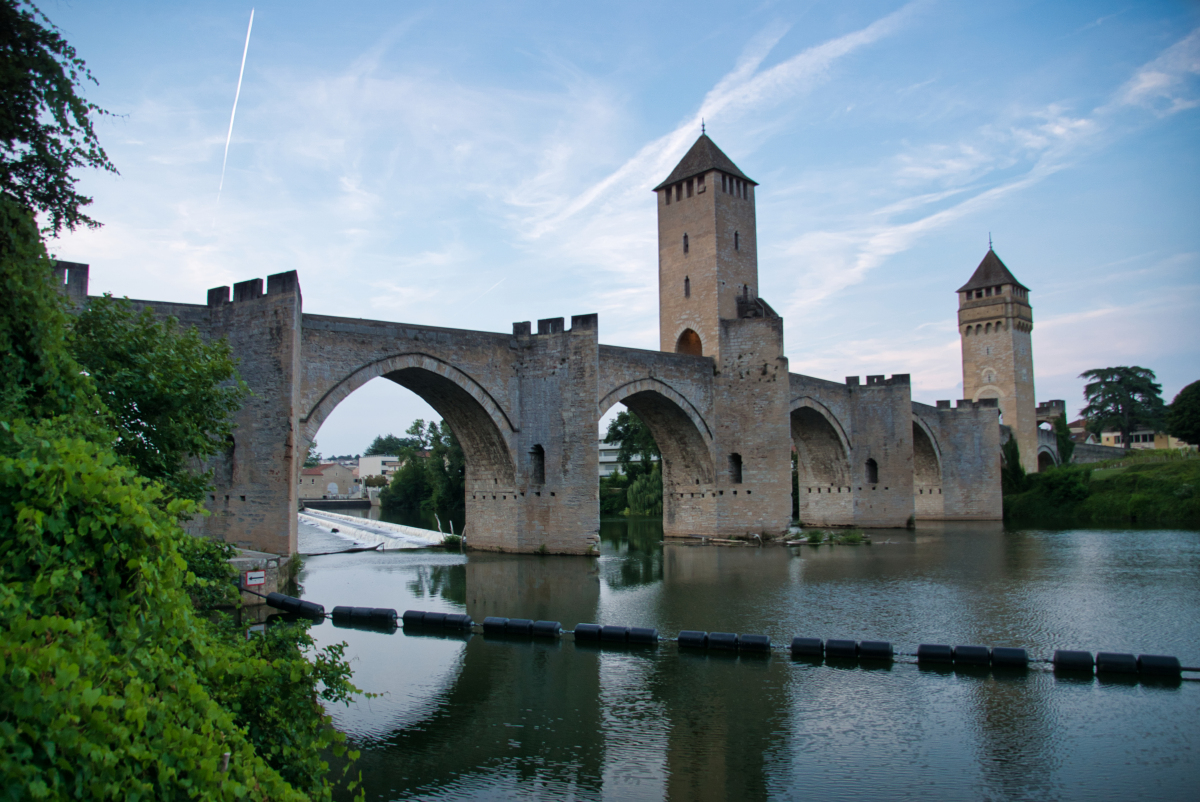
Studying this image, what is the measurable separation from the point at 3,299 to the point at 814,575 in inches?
605

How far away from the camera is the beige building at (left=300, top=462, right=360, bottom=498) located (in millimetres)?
77000

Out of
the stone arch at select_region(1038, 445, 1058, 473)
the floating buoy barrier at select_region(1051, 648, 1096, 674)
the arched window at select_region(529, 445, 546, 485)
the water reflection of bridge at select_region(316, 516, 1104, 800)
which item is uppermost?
the stone arch at select_region(1038, 445, 1058, 473)

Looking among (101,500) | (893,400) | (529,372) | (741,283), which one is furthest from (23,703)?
(893,400)

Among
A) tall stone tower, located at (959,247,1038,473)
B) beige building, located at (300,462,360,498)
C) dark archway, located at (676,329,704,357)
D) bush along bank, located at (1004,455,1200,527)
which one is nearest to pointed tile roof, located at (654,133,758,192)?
dark archway, located at (676,329,704,357)

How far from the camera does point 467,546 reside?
23.1 metres

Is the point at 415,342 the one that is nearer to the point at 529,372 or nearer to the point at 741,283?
the point at 529,372

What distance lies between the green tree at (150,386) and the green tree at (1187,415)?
49.8 metres

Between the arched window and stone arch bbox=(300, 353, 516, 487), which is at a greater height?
stone arch bbox=(300, 353, 516, 487)

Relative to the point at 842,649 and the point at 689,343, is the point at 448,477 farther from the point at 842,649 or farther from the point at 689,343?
the point at 842,649

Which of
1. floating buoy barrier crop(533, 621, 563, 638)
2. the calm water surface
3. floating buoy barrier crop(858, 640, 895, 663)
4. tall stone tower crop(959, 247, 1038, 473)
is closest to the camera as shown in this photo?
the calm water surface

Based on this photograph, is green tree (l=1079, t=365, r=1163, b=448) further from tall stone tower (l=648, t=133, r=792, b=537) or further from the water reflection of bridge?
the water reflection of bridge

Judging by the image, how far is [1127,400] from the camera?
199 ft

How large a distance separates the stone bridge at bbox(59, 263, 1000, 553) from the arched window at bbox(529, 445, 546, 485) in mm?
43

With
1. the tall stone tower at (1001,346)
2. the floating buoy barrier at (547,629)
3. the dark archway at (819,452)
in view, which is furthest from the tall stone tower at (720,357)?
the tall stone tower at (1001,346)
